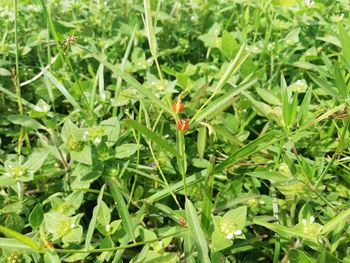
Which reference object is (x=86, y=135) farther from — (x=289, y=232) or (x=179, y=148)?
(x=289, y=232)

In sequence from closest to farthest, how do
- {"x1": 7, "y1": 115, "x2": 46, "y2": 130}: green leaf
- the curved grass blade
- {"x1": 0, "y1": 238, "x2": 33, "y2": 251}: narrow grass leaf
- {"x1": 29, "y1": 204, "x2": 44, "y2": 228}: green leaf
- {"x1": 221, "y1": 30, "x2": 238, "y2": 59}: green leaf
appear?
the curved grass blade
{"x1": 0, "y1": 238, "x2": 33, "y2": 251}: narrow grass leaf
{"x1": 29, "y1": 204, "x2": 44, "y2": 228}: green leaf
{"x1": 7, "y1": 115, "x2": 46, "y2": 130}: green leaf
{"x1": 221, "y1": 30, "x2": 238, "y2": 59}: green leaf

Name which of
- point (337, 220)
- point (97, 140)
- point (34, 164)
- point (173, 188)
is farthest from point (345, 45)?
point (34, 164)

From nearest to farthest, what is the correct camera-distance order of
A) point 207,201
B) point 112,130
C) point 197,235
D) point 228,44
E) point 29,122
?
point 197,235 → point 207,201 → point 112,130 → point 29,122 → point 228,44

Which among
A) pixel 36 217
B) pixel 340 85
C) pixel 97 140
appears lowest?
pixel 36 217

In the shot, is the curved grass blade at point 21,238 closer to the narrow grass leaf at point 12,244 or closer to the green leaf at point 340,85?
the narrow grass leaf at point 12,244

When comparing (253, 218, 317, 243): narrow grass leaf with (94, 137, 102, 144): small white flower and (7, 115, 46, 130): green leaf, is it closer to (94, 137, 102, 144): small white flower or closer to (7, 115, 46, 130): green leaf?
(94, 137, 102, 144): small white flower

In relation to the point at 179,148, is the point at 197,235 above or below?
below

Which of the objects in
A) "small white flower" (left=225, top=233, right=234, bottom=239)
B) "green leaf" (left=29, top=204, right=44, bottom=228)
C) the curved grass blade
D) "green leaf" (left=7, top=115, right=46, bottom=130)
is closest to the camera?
the curved grass blade

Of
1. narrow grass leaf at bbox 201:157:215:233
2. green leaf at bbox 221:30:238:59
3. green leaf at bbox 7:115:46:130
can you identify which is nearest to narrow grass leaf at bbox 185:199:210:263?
narrow grass leaf at bbox 201:157:215:233
